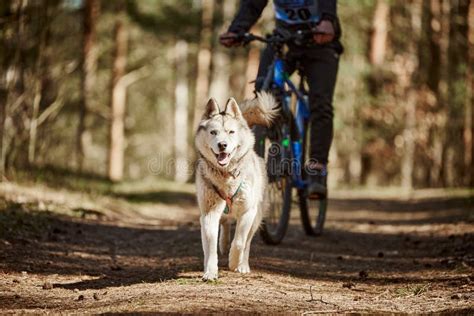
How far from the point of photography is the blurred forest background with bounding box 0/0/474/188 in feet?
52.3

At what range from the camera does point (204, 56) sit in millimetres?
27609

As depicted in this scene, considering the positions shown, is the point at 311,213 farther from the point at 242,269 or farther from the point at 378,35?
the point at 378,35

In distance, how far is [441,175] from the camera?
852 inches

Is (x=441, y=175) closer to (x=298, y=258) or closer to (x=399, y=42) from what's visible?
(x=399, y=42)

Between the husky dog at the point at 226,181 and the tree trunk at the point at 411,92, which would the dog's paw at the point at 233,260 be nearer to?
the husky dog at the point at 226,181

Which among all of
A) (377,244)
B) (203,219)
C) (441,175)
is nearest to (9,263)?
(203,219)

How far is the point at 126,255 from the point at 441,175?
55.0 feet

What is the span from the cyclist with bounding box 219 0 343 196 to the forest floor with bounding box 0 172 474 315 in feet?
3.38

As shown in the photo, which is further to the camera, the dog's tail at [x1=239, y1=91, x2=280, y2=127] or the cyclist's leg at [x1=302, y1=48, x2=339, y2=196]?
the cyclist's leg at [x1=302, y1=48, x2=339, y2=196]

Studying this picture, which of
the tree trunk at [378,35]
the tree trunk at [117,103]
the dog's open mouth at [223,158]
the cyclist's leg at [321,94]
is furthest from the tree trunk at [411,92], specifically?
the dog's open mouth at [223,158]

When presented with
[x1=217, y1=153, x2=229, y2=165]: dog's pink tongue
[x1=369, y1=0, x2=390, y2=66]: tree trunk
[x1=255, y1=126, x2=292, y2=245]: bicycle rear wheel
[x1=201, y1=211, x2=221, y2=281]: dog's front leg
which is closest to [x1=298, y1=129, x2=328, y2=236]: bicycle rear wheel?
[x1=255, y1=126, x2=292, y2=245]: bicycle rear wheel

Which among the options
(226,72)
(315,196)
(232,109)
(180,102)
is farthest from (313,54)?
(180,102)

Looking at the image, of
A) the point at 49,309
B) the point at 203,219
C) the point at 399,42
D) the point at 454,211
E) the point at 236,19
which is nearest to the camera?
the point at 49,309

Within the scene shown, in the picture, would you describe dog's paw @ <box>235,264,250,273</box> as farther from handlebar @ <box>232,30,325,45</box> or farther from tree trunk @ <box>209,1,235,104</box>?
tree trunk @ <box>209,1,235,104</box>
